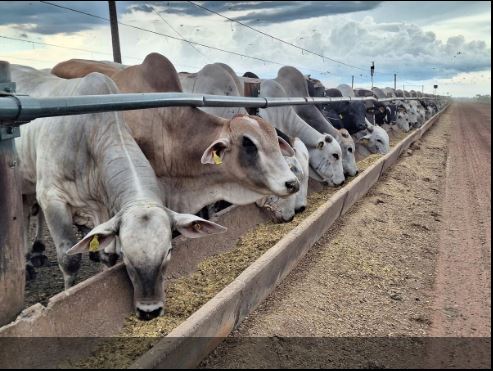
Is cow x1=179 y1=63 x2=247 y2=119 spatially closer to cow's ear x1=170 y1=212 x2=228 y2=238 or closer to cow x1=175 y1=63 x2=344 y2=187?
cow x1=175 y1=63 x2=344 y2=187

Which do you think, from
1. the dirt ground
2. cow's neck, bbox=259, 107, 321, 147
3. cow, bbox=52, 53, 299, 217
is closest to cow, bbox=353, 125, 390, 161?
cow's neck, bbox=259, 107, 321, 147

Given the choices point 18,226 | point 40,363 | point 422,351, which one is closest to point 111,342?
point 40,363

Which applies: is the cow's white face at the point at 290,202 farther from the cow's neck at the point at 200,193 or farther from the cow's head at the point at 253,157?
the cow's head at the point at 253,157

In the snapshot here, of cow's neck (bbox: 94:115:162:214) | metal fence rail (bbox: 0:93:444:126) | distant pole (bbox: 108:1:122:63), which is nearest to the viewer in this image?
metal fence rail (bbox: 0:93:444:126)

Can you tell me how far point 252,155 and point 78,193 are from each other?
5.07 feet

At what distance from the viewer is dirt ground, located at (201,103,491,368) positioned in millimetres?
3139

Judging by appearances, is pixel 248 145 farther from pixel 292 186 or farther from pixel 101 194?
pixel 101 194

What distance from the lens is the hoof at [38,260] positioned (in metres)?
5.38

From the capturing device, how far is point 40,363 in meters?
2.73

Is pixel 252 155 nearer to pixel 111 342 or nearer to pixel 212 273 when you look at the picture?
pixel 212 273

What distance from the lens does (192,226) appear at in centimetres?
357

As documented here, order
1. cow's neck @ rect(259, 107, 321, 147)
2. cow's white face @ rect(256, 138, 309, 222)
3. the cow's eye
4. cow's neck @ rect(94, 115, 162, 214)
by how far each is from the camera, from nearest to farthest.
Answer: cow's neck @ rect(94, 115, 162, 214) < the cow's eye < cow's white face @ rect(256, 138, 309, 222) < cow's neck @ rect(259, 107, 321, 147)

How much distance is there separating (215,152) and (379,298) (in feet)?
6.13

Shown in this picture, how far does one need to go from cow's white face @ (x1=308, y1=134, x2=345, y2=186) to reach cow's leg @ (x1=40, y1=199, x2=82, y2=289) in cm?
465
